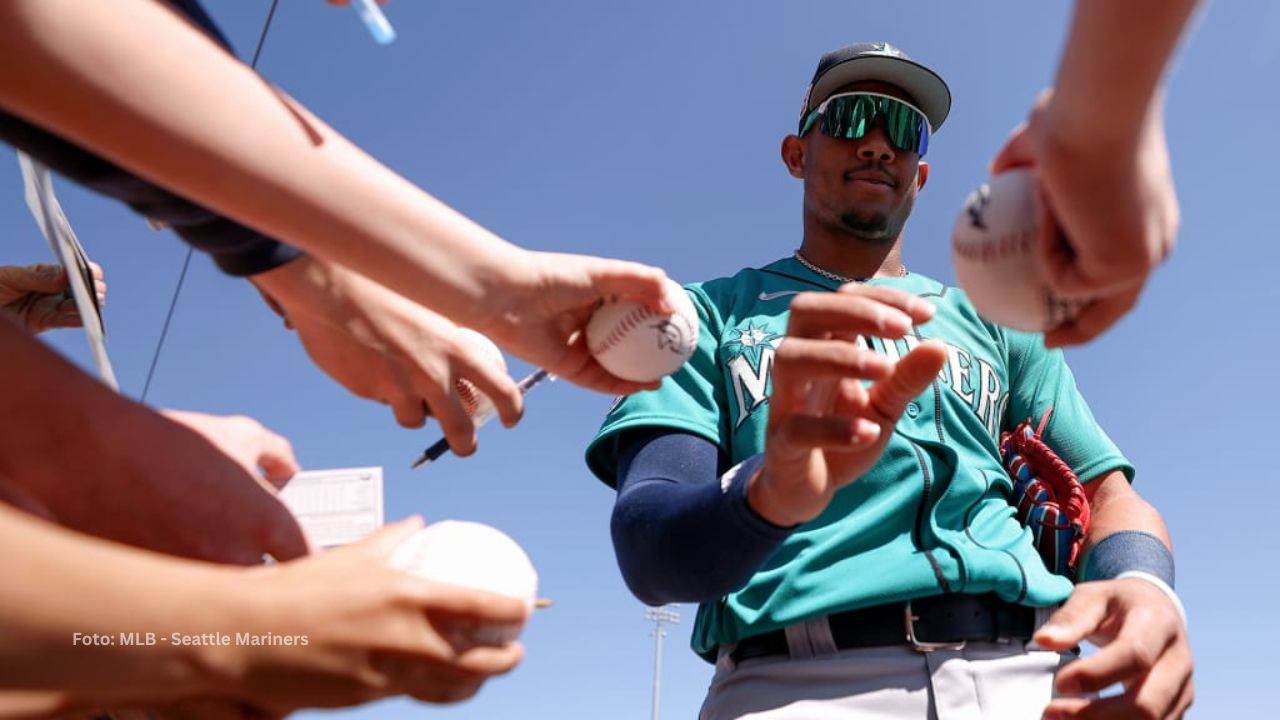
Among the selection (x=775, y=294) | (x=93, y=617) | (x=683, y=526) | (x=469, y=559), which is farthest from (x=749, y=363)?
(x=93, y=617)

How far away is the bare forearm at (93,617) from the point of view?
892mm

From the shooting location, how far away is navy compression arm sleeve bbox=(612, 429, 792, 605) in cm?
210

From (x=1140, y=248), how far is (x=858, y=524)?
4.67ft

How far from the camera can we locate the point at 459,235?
1.56 meters

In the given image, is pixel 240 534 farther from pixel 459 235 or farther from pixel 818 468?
pixel 818 468

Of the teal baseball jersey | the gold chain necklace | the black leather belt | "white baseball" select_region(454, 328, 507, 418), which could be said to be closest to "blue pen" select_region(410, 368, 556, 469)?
"white baseball" select_region(454, 328, 507, 418)

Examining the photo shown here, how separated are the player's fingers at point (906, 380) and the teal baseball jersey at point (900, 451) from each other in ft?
1.98

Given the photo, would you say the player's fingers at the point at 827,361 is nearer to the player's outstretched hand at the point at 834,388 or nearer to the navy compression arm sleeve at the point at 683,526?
the player's outstretched hand at the point at 834,388

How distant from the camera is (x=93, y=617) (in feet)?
2.98

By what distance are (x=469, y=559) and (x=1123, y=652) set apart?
1.63 meters

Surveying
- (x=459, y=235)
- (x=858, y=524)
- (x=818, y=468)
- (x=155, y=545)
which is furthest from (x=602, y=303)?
(x=858, y=524)

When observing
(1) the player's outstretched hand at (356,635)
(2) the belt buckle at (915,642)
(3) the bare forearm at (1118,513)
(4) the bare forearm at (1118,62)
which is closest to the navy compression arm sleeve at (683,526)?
(2) the belt buckle at (915,642)

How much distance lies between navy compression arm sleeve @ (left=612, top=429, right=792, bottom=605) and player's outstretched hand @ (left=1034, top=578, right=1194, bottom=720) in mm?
670

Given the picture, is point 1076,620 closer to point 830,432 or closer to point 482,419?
point 830,432
